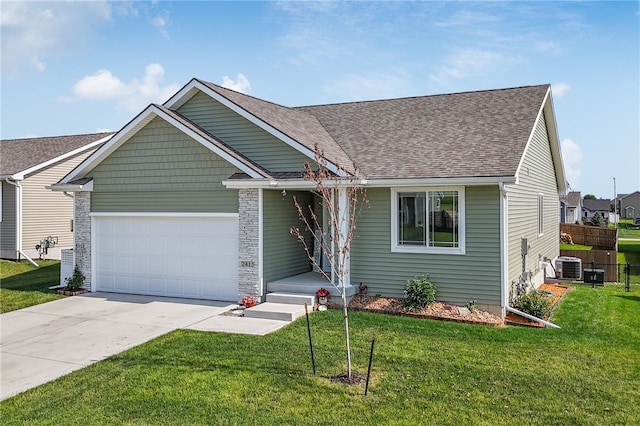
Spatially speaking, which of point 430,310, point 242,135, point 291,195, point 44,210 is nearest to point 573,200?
point 291,195

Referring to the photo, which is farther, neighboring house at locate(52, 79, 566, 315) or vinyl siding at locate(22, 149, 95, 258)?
vinyl siding at locate(22, 149, 95, 258)

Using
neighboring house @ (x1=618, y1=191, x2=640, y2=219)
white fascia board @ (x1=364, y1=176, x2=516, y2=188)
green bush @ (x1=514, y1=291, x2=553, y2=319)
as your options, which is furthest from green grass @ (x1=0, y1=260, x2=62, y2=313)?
neighboring house @ (x1=618, y1=191, x2=640, y2=219)

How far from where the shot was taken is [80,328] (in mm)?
9844

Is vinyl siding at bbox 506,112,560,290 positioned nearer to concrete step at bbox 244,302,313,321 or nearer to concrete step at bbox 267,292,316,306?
concrete step at bbox 267,292,316,306

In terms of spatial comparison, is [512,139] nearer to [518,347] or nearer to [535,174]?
[535,174]

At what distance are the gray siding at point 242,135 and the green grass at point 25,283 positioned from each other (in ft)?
20.8

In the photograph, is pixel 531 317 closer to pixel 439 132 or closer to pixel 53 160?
pixel 439 132

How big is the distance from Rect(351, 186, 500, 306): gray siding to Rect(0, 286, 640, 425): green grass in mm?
1478

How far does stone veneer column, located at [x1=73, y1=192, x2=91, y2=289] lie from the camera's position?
13922 mm

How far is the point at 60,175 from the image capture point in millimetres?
22312

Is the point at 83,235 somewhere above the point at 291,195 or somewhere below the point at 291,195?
below

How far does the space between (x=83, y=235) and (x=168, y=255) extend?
3.01 m

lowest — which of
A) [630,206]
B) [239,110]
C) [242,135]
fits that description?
[242,135]

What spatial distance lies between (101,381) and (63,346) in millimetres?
2337
